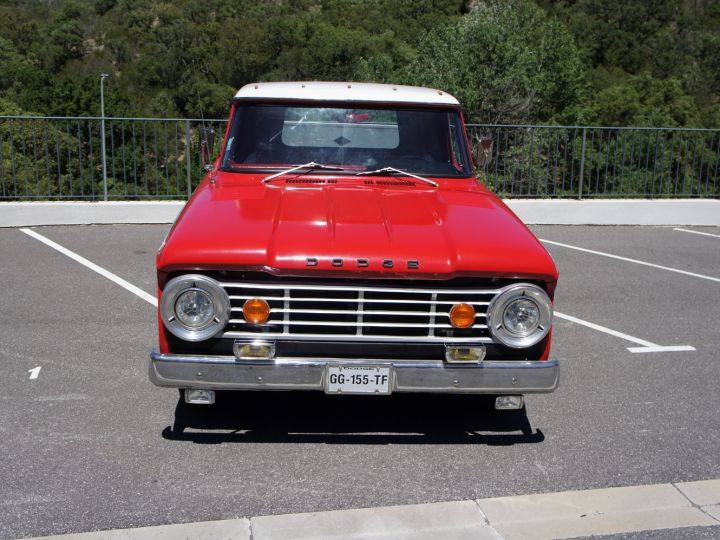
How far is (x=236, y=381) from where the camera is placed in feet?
13.1

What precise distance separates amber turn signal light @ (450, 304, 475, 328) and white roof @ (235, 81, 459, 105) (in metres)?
2.10

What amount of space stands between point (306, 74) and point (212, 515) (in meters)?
79.8

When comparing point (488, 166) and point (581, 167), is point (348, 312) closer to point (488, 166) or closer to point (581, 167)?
point (488, 166)

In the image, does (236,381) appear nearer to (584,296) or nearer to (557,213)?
(584,296)

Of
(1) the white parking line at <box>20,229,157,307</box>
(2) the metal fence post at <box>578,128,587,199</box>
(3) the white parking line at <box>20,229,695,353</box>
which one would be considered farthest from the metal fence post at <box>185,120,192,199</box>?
(2) the metal fence post at <box>578,128,587,199</box>

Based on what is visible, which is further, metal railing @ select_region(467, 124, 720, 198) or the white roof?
metal railing @ select_region(467, 124, 720, 198)

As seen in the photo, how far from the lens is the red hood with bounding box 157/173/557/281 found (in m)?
3.94

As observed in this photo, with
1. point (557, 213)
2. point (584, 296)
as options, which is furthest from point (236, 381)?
point (557, 213)

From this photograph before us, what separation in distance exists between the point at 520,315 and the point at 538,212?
9.07 m

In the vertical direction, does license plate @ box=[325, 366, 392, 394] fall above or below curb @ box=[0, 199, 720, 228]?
above

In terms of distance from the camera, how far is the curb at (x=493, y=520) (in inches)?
139

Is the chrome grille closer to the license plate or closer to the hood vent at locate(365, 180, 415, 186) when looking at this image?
the license plate

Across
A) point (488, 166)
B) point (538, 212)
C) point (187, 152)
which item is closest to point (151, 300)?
point (187, 152)

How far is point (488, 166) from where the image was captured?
1197cm
